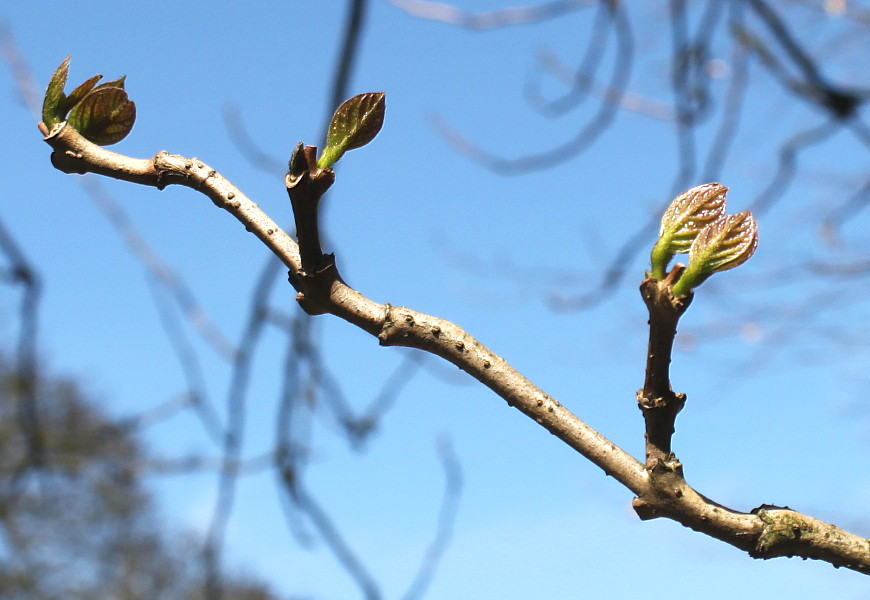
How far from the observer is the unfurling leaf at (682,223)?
0.40m

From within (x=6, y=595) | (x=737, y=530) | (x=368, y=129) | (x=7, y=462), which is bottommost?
(x=737, y=530)

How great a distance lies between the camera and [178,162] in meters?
0.43

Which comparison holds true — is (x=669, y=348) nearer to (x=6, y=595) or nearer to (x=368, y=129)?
(x=368, y=129)

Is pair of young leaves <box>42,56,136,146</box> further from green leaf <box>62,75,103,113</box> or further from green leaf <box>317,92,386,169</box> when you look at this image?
green leaf <box>317,92,386,169</box>

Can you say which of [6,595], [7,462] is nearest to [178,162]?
[7,462]

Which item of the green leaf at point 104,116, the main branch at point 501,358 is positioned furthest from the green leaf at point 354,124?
the green leaf at point 104,116

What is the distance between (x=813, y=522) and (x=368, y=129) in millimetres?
333

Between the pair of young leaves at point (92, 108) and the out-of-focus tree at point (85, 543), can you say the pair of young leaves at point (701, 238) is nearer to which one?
the pair of young leaves at point (92, 108)

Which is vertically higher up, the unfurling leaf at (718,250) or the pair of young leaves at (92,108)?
the pair of young leaves at (92,108)

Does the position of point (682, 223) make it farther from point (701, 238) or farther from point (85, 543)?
point (85, 543)

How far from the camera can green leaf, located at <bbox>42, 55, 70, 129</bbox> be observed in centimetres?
44

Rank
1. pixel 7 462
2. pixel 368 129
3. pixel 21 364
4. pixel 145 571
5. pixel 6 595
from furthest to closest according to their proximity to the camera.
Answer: pixel 145 571
pixel 6 595
pixel 7 462
pixel 21 364
pixel 368 129

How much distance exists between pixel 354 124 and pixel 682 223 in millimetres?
177

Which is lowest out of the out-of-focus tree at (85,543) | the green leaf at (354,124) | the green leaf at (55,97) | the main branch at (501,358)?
the main branch at (501,358)
